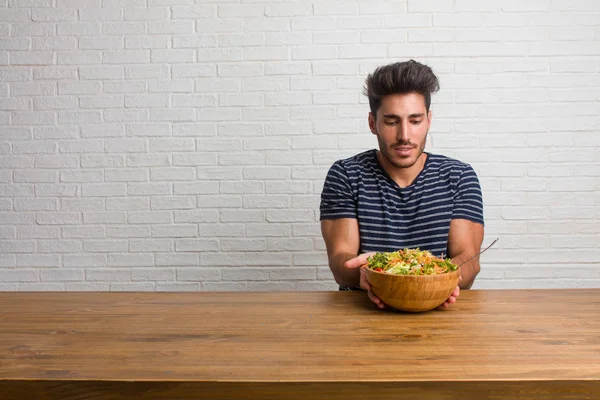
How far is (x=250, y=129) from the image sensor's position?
289 centimetres

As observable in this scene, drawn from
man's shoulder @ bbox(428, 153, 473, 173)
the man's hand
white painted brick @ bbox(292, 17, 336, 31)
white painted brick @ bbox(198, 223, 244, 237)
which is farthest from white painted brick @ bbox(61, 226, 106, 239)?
the man's hand

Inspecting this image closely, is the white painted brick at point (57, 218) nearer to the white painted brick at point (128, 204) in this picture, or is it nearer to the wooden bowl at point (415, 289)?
the white painted brick at point (128, 204)

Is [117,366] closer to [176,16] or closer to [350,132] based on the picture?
[350,132]

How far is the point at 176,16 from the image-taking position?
2.88 meters

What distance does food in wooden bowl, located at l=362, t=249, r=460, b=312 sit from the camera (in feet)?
4.33

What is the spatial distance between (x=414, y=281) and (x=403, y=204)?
0.81 m

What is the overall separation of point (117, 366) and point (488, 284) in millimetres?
2306

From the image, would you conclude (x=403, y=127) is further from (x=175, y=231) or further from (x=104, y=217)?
(x=104, y=217)

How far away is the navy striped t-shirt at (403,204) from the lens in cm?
208

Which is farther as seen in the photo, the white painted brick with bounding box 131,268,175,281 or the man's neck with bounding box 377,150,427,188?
the white painted brick with bounding box 131,268,175,281

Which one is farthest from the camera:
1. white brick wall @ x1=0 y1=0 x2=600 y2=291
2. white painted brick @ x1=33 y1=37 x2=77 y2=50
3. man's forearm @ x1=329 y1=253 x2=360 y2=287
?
white painted brick @ x1=33 y1=37 x2=77 y2=50

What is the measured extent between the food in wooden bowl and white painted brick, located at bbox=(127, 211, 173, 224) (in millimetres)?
1767

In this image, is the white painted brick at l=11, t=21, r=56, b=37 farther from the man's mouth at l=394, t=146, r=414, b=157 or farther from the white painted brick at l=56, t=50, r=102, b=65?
the man's mouth at l=394, t=146, r=414, b=157

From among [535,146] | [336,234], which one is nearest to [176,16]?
[336,234]
